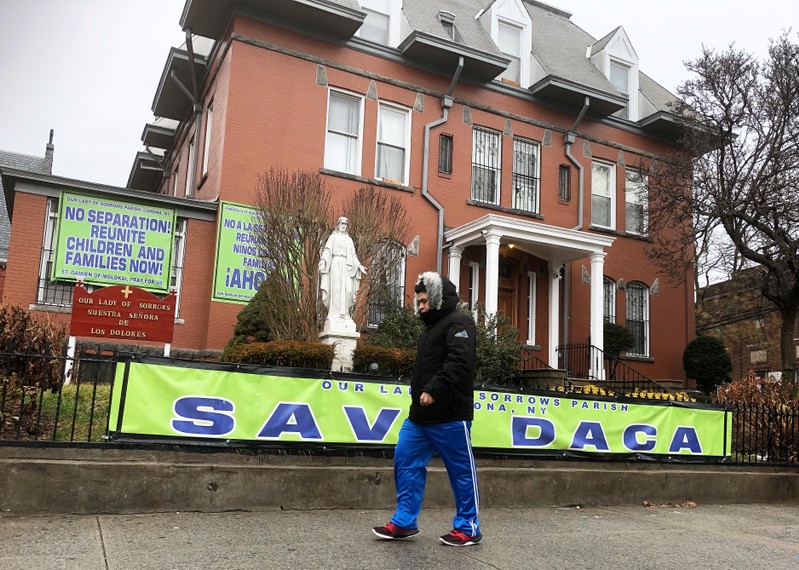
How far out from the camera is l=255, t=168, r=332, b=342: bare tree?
11422mm

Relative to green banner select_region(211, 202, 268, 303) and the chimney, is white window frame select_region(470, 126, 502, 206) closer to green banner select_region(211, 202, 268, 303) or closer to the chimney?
green banner select_region(211, 202, 268, 303)

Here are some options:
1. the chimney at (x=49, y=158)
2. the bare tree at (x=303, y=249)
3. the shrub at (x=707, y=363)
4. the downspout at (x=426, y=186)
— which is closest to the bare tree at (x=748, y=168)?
the shrub at (x=707, y=363)

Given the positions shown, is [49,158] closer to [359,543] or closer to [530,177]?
[530,177]

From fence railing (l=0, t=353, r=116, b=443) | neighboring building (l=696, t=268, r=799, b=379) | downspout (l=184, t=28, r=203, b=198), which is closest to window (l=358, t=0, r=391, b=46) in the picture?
downspout (l=184, t=28, r=203, b=198)

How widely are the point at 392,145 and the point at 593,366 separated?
7.28m

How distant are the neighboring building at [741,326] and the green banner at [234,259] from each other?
76.3 ft

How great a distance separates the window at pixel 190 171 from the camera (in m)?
18.2

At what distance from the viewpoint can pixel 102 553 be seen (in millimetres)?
4602

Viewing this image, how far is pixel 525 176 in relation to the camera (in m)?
19.0

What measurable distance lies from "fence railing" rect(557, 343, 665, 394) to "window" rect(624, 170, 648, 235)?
412 cm

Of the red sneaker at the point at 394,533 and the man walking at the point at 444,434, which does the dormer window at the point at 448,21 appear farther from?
the red sneaker at the point at 394,533

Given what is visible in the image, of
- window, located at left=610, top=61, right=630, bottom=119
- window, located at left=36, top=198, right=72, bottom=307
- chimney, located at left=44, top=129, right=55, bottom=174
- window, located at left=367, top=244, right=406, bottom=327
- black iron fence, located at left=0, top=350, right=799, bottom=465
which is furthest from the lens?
Result: chimney, located at left=44, top=129, right=55, bottom=174

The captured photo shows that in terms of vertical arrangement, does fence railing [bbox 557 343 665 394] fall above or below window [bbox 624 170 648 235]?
below

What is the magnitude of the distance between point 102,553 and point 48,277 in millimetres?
10617
